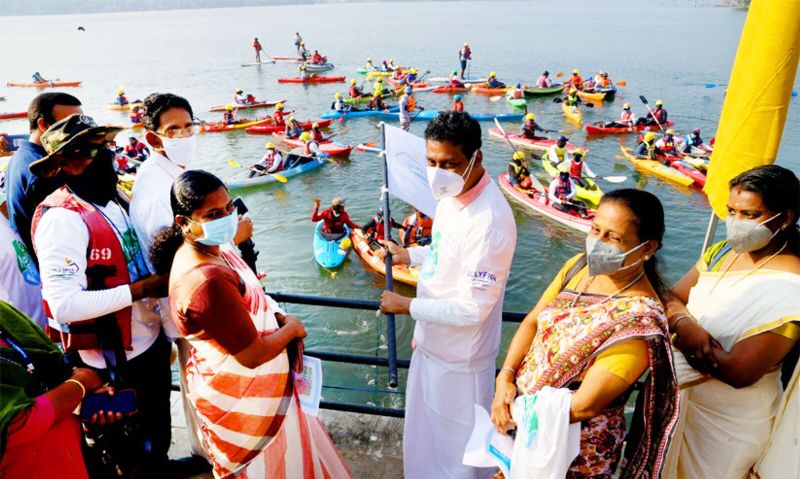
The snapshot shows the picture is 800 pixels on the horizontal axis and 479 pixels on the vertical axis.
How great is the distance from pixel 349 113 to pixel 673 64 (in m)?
28.9

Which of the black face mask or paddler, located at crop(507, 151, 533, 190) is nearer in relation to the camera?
the black face mask

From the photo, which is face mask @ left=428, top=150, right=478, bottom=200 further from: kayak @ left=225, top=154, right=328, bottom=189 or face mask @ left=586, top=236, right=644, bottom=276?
kayak @ left=225, top=154, right=328, bottom=189

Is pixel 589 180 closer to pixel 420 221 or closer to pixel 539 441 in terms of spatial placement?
pixel 420 221

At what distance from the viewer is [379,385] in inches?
339

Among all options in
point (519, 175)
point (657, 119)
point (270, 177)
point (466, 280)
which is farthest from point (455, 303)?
point (657, 119)

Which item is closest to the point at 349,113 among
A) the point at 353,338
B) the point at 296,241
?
the point at 296,241

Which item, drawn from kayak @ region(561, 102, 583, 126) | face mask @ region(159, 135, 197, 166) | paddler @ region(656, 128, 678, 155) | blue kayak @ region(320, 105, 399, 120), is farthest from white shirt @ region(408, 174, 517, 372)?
blue kayak @ region(320, 105, 399, 120)

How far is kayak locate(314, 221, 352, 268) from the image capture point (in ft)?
38.6

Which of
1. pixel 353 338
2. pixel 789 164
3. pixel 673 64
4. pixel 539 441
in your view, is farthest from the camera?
pixel 673 64

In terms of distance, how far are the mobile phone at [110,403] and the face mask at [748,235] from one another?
3.06 meters

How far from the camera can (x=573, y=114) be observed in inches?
958

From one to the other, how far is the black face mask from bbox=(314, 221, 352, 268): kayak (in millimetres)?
8862

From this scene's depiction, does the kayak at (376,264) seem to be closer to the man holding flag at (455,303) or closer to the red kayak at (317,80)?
the man holding flag at (455,303)

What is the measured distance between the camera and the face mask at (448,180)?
262 centimetres
